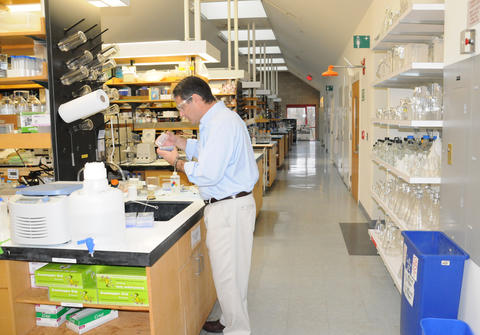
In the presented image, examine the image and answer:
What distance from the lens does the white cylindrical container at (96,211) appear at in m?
1.97

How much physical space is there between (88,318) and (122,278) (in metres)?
0.48

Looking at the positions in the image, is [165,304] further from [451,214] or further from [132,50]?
[132,50]

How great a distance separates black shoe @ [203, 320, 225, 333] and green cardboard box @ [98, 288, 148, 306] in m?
1.05

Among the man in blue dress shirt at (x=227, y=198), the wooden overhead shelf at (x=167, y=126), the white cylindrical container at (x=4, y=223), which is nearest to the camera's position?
the white cylindrical container at (x=4, y=223)

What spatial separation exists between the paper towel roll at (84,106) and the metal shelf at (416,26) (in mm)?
2225

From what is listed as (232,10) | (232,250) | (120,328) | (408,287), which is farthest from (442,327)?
(232,10)

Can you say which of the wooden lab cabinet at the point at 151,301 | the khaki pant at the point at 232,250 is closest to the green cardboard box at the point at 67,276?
the wooden lab cabinet at the point at 151,301

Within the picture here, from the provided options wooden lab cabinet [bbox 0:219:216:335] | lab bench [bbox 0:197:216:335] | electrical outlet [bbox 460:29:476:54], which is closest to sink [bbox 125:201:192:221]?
lab bench [bbox 0:197:216:335]

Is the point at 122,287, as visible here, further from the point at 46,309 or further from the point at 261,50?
the point at 261,50

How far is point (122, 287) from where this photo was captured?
6.88ft

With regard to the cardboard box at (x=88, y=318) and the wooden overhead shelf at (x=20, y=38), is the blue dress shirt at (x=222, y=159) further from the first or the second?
the wooden overhead shelf at (x=20, y=38)

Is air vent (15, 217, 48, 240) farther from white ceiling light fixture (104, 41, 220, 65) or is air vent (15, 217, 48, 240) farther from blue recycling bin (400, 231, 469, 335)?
white ceiling light fixture (104, 41, 220, 65)

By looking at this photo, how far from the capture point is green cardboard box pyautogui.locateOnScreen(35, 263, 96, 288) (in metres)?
2.17

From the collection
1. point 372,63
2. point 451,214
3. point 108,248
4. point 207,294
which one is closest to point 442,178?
point 451,214
